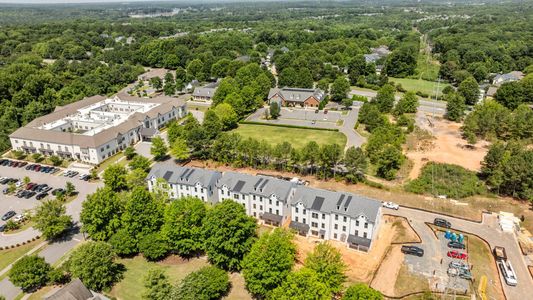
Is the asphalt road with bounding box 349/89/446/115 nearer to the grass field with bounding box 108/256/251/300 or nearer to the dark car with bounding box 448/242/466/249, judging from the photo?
the dark car with bounding box 448/242/466/249

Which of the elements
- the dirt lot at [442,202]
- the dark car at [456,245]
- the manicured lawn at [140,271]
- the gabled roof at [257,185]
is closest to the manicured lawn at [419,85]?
the dirt lot at [442,202]

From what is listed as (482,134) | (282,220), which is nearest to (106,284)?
(282,220)

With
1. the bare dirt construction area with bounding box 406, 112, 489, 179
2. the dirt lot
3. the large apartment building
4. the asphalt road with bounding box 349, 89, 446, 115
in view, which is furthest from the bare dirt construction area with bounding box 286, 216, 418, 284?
the asphalt road with bounding box 349, 89, 446, 115

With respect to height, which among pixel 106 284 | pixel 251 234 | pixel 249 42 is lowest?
pixel 106 284

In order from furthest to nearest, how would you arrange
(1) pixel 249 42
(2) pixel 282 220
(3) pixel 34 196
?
1. (1) pixel 249 42
2. (3) pixel 34 196
3. (2) pixel 282 220

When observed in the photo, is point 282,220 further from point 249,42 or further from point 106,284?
point 249,42

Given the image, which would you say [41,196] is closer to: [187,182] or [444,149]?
[187,182]
